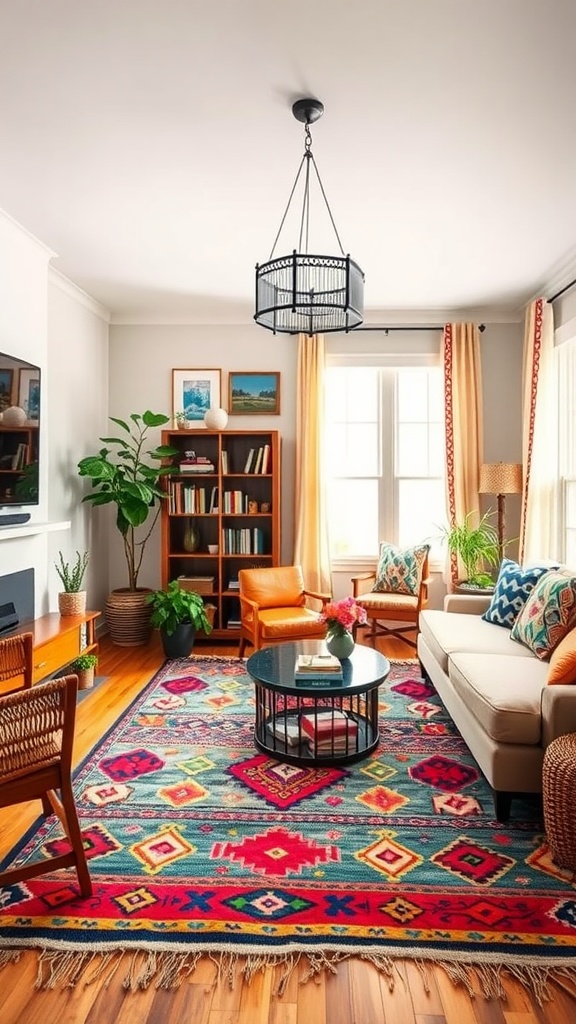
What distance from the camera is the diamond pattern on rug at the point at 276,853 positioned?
88.9 inches

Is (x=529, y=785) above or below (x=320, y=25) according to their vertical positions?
below

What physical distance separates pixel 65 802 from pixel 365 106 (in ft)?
9.37

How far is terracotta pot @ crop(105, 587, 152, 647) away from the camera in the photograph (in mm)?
5301

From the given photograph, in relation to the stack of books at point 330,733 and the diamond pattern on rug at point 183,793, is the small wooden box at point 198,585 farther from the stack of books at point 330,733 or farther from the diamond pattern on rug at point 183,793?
the diamond pattern on rug at point 183,793

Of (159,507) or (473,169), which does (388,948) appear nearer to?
(473,169)

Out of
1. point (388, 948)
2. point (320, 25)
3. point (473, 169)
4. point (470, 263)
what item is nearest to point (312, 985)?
point (388, 948)

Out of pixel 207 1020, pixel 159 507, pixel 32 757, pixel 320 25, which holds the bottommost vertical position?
pixel 207 1020

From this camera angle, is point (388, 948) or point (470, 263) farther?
point (470, 263)

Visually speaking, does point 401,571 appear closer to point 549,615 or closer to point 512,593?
point 512,593

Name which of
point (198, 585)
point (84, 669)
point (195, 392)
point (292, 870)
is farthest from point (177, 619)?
point (292, 870)

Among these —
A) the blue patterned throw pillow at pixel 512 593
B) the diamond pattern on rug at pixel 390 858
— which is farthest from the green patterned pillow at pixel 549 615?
the diamond pattern on rug at pixel 390 858

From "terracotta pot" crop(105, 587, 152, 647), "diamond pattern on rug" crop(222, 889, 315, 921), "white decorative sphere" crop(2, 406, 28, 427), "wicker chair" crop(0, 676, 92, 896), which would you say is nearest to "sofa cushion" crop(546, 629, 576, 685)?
"diamond pattern on rug" crop(222, 889, 315, 921)

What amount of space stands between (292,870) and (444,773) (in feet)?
3.40

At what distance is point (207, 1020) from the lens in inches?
64.1
